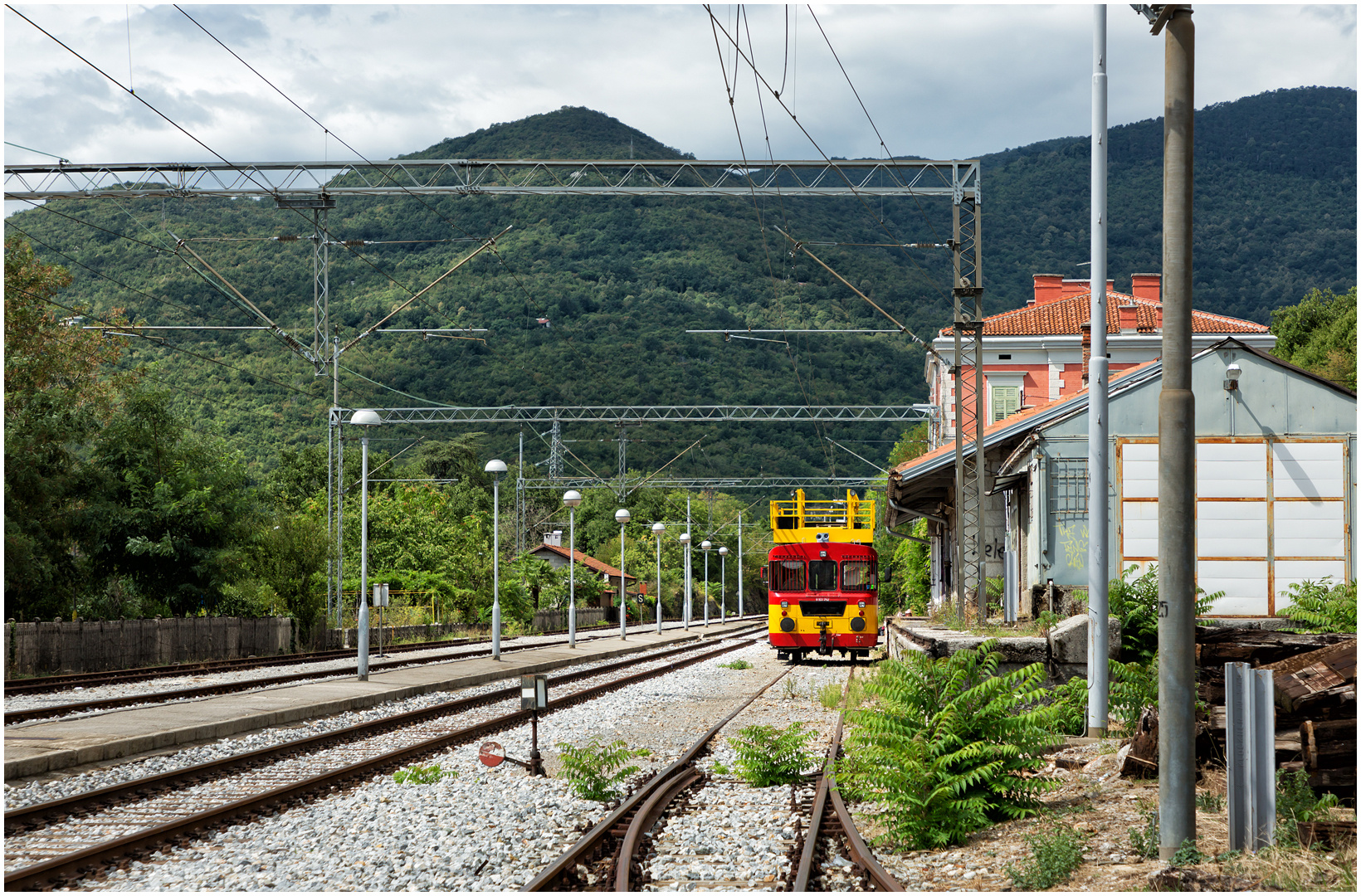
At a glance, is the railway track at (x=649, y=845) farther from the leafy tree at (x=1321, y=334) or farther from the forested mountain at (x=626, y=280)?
the leafy tree at (x=1321, y=334)

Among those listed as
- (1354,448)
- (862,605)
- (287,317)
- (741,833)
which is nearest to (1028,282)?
(287,317)

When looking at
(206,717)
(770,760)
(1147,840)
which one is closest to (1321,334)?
(770,760)

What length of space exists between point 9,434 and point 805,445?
5925cm

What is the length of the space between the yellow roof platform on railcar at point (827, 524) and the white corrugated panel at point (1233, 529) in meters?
10.7

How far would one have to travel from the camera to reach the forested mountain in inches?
2063

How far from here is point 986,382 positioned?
48.1m

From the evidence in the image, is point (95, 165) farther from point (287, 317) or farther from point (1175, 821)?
point (1175, 821)

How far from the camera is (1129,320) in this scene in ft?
154

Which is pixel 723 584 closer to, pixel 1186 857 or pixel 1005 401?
pixel 1005 401

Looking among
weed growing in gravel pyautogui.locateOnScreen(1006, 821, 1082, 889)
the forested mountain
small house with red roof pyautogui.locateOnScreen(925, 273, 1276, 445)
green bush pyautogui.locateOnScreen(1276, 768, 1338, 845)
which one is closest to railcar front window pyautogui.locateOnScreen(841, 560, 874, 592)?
the forested mountain

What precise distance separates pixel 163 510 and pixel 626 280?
1997 inches

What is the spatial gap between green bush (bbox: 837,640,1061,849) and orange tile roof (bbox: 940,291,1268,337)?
34.9m

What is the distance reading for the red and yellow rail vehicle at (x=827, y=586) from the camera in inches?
1174

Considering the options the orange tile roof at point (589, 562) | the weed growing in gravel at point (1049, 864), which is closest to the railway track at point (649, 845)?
the weed growing in gravel at point (1049, 864)
